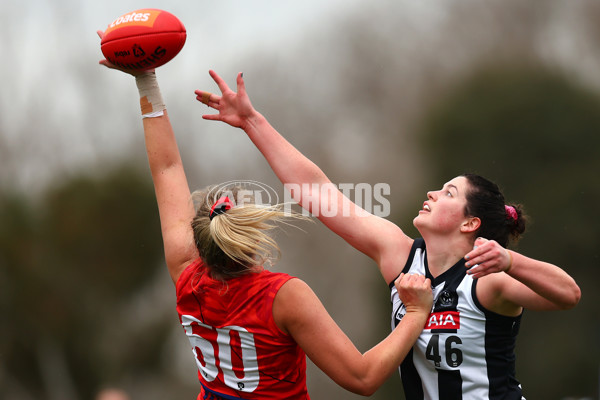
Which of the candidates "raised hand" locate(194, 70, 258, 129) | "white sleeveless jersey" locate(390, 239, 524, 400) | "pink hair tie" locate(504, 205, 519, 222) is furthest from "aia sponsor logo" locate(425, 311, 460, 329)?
"raised hand" locate(194, 70, 258, 129)

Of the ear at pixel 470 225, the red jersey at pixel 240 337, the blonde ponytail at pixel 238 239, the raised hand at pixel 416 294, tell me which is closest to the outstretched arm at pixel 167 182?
the red jersey at pixel 240 337

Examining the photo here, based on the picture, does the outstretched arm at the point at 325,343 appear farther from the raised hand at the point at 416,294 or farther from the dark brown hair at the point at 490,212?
the dark brown hair at the point at 490,212

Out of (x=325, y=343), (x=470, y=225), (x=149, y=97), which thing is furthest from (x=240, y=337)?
(x=149, y=97)

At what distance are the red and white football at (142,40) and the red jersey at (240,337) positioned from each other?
2.89ft

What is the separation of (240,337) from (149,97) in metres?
1.06

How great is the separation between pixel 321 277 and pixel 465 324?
20.3 ft

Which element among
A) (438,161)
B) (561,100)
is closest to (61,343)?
(438,161)

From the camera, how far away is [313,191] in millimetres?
2553

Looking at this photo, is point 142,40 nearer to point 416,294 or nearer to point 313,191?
point 313,191

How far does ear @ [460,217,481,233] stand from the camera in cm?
237

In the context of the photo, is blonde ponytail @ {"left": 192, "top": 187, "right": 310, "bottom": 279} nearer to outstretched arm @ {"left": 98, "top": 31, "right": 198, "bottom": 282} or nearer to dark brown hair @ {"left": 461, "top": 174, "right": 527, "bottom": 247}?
outstretched arm @ {"left": 98, "top": 31, "right": 198, "bottom": 282}

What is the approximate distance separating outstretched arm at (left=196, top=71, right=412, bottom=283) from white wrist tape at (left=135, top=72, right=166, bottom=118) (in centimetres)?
16

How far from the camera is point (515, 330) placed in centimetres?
234

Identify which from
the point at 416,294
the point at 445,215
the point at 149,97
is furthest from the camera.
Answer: the point at 149,97
